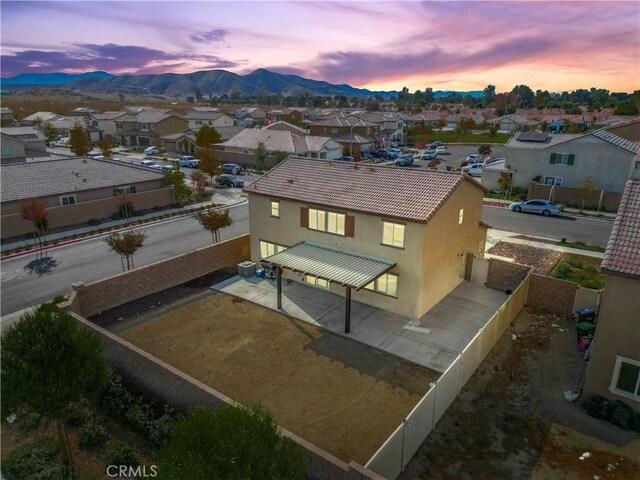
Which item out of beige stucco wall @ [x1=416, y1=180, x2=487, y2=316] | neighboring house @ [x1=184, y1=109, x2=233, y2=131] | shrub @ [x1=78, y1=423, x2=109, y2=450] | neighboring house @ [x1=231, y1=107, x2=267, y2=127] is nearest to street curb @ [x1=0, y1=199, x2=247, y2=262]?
shrub @ [x1=78, y1=423, x2=109, y2=450]

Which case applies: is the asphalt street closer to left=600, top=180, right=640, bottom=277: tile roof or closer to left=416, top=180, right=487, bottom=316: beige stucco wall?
left=416, top=180, right=487, bottom=316: beige stucco wall

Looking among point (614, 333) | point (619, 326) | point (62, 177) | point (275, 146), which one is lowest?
point (614, 333)

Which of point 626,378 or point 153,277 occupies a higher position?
point 626,378

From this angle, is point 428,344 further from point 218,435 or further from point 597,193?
point 597,193

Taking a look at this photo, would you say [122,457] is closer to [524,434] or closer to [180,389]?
[180,389]

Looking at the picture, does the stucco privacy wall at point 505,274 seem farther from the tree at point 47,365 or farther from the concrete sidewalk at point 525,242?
the tree at point 47,365

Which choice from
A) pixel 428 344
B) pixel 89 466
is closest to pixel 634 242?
pixel 428 344

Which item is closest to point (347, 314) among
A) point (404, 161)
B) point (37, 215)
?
point (37, 215)
